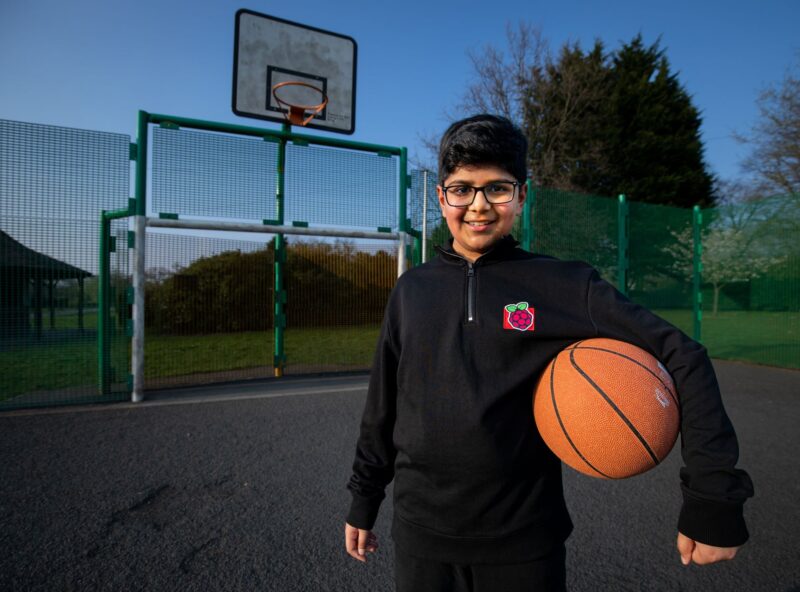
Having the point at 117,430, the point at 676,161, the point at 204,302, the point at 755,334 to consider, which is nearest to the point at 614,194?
the point at 676,161

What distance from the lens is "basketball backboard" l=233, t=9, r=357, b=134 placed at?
23.7ft

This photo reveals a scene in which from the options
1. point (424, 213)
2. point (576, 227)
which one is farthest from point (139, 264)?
point (576, 227)

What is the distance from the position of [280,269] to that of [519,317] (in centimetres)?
601

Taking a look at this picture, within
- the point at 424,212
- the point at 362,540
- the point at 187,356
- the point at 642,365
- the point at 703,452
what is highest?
the point at 424,212

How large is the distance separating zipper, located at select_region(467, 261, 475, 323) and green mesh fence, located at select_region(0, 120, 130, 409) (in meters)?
5.47

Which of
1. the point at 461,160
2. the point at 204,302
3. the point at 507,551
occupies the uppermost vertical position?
the point at 461,160

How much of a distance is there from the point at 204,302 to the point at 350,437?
315cm

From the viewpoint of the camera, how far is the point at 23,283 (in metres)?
5.58

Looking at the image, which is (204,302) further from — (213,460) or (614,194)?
(614,194)

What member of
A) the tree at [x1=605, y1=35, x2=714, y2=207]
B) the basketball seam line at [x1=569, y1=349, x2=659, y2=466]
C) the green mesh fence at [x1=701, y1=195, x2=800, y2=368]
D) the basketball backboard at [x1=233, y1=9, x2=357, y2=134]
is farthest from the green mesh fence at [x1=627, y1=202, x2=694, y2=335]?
the tree at [x1=605, y1=35, x2=714, y2=207]

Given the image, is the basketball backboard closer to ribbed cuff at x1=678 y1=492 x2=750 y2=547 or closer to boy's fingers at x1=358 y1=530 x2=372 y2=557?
boy's fingers at x1=358 y1=530 x2=372 y2=557

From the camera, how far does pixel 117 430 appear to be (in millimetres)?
4773

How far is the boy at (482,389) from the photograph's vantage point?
4.50 feet

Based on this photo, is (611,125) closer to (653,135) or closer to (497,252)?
(653,135)
